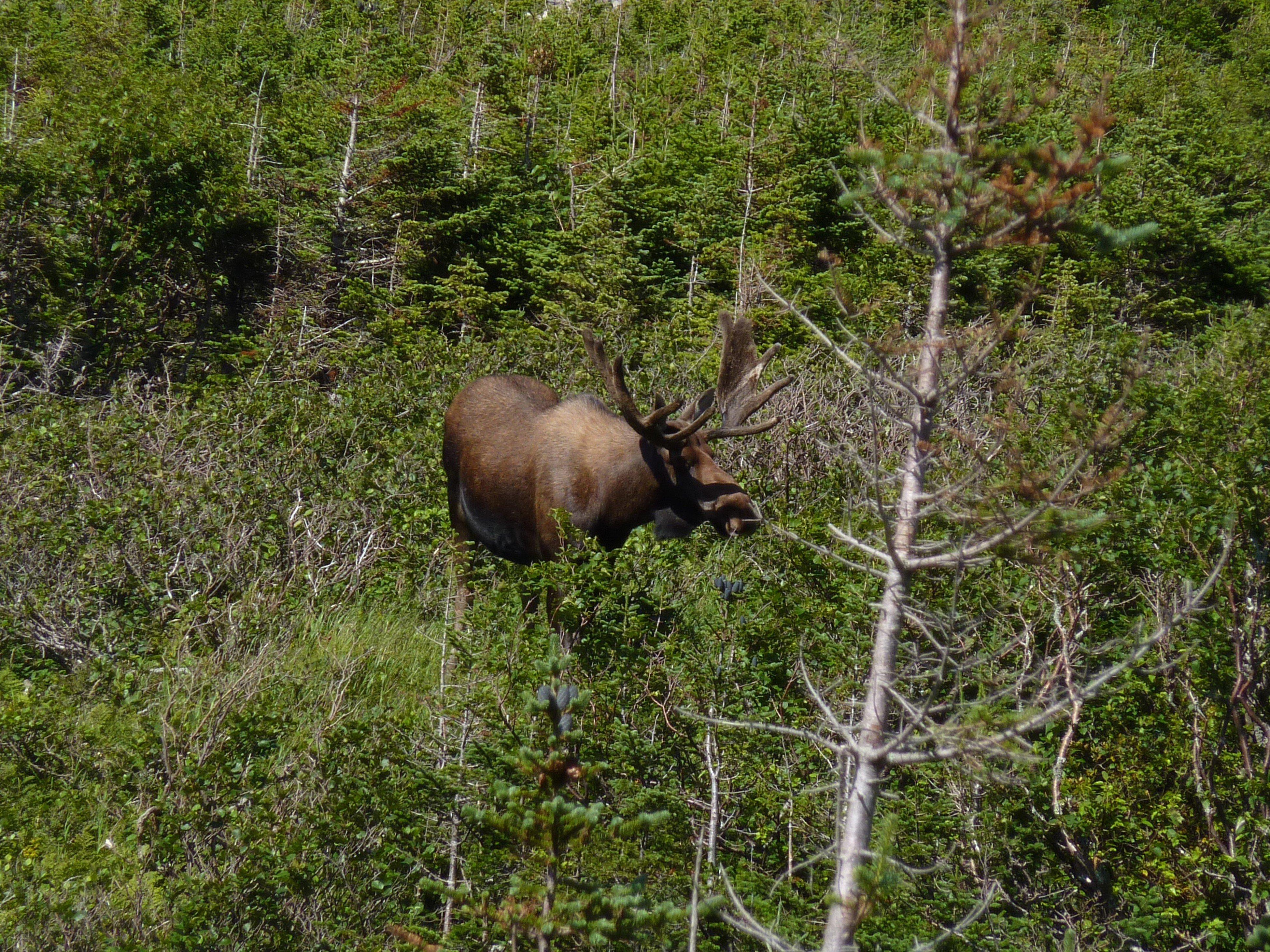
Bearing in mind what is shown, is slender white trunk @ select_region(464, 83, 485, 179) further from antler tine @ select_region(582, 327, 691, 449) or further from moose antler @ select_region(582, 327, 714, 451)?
antler tine @ select_region(582, 327, 691, 449)

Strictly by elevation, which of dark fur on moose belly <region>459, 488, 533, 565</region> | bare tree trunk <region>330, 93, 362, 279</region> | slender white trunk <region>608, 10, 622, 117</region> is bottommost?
dark fur on moose belly <region>459, 488, 533, 565</region>

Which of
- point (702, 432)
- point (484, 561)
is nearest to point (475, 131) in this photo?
point (484, 561)

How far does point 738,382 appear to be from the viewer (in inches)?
256

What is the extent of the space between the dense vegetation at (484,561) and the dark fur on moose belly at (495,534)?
8.5 inches

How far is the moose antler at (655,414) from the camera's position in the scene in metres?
5.95

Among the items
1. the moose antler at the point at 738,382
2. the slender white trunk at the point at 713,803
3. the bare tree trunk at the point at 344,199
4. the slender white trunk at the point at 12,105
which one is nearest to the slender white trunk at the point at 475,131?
the bare tree trunk at the point at 344,199

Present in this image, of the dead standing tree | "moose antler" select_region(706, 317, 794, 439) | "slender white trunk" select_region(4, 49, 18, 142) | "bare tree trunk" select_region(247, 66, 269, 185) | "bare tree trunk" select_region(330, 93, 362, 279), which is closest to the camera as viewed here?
the dead standing tree

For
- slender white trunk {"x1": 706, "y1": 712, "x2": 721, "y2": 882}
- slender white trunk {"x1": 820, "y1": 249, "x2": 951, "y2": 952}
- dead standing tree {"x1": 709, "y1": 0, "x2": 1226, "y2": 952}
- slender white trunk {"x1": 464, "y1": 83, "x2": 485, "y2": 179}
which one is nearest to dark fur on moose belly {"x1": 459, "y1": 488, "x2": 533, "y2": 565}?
slender white trunk {"x1": 706, "y1": 712, "x2": 721, "y2": 882}

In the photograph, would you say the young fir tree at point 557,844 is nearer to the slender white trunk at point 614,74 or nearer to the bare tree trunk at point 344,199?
the bare tree trunk at point 344,199

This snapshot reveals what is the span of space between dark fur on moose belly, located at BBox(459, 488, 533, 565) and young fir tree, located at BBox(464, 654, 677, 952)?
447 cm

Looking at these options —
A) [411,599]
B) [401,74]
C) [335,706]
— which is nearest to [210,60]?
[401,74]

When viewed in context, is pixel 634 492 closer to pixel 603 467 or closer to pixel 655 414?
pixel 603 467

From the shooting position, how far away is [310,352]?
37.4ft

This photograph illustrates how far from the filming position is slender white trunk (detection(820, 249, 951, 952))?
2166mm
